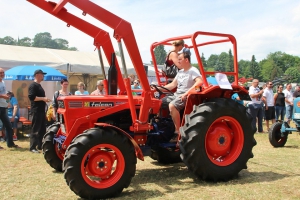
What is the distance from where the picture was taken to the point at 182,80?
17.2 feet

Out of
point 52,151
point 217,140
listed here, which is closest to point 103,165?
point 52,151

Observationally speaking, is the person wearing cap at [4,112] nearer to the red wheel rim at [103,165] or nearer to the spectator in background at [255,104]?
the red wheel rim at [103,165]

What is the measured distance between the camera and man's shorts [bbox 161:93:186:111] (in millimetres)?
5012

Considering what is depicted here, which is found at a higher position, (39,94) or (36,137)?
(39,94)

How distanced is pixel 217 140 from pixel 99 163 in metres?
1.77

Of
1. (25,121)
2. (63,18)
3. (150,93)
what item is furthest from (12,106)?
(150,93)

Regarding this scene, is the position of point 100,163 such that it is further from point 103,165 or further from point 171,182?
point 171,182

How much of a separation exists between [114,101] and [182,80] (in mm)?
1115

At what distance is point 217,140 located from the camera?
16.4 feet

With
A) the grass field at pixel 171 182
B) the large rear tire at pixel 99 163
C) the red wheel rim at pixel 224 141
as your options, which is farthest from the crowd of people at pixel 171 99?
the large rear tire at pixel 99 163

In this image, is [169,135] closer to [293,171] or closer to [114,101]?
[114,101]

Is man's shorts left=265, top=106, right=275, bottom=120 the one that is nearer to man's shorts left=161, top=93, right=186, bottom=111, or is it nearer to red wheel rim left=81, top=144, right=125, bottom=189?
man's shorts left=161, top=93, right=186, bottom=111

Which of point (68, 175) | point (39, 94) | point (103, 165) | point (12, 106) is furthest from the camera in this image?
point (12, 106)

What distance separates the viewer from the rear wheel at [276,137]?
27.3 ft
